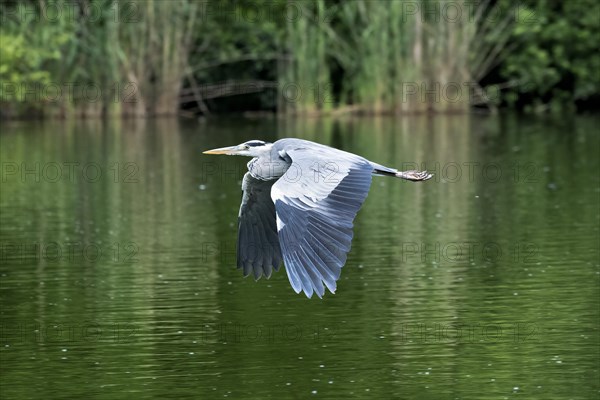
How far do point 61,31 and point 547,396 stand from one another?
2504 centimetres

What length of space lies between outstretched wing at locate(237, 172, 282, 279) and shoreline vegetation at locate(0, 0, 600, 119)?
22.7 m

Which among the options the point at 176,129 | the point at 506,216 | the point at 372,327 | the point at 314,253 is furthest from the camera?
the point at 176,129

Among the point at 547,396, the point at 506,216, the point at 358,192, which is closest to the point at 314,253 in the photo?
the point at 358,192

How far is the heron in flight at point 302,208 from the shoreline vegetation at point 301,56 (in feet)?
74.7

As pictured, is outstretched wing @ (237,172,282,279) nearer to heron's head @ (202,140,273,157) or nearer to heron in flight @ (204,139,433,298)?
heron in flight @ (204,139,433,298)

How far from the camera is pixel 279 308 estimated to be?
37.9 feet

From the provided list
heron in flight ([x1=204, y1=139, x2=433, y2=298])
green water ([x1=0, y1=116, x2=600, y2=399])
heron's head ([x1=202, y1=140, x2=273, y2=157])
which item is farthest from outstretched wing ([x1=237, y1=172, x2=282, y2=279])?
green water ([x1=0, y1=116, x2=600, y2=399])

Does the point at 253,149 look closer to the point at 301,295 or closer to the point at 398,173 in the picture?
the point at 398,173

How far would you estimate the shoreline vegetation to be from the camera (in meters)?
32.2

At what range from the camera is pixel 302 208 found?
8211 millimetres

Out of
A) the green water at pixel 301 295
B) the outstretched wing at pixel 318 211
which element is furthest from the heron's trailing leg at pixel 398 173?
the green water at pixel 301 295

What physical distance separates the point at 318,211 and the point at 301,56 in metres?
24.5

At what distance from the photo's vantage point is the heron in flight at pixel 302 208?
310 inches

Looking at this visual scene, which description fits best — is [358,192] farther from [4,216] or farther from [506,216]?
[4,216]
